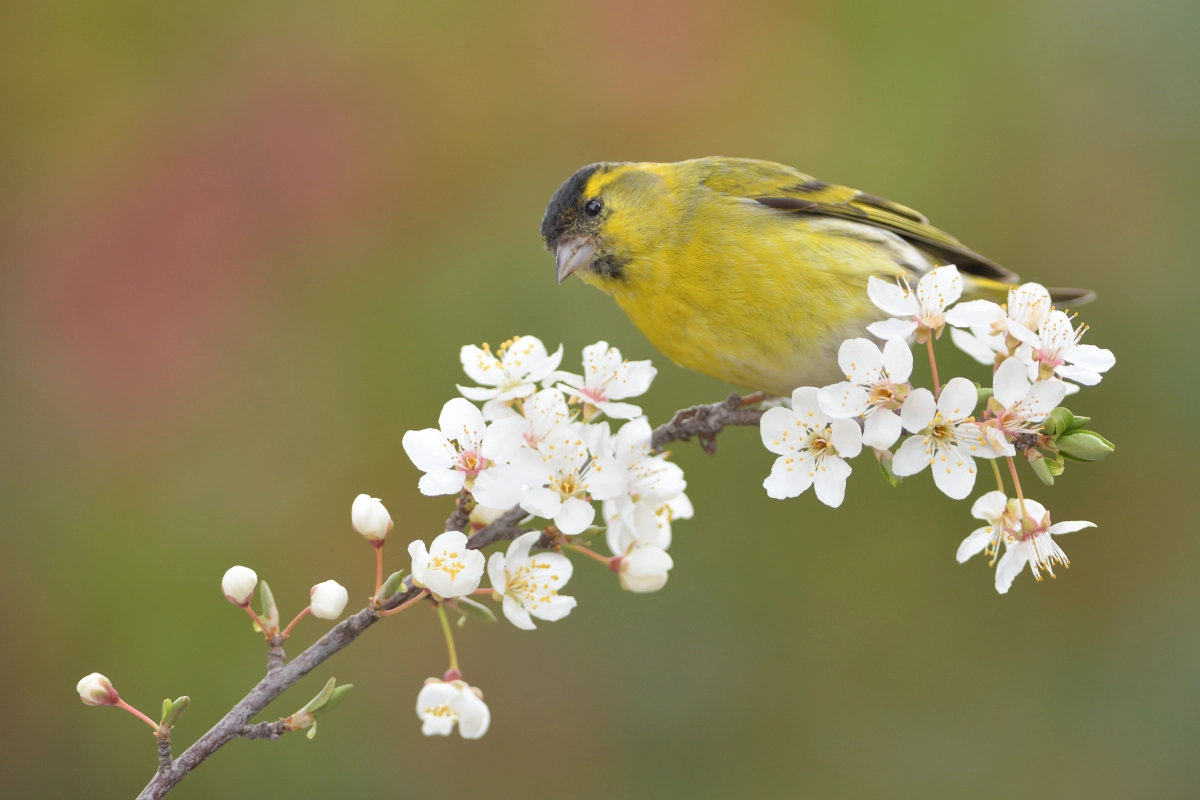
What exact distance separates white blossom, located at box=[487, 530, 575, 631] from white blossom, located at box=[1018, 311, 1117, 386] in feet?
2.58

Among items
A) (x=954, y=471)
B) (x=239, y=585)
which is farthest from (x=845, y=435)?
(x=239, y=585)

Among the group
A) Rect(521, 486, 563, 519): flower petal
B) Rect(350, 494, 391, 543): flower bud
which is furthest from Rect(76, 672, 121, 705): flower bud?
Rect(521, 486, 563, 519): flower petal

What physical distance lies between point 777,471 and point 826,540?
2.31 m

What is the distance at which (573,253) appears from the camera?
268 centimetres

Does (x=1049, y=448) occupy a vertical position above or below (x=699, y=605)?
above

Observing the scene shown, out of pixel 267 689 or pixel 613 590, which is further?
pixel 613 590

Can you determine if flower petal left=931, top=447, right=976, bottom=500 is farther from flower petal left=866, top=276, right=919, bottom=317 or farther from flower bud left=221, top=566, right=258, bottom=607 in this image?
flower bud left=221, top=566, right=258, bottom=607

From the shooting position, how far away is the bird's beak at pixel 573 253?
2.65 meters

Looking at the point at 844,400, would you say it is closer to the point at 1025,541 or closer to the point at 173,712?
the point at 1025,541

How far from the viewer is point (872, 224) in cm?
287

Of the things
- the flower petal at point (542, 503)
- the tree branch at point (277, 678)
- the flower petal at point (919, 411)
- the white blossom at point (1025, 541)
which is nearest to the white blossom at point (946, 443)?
the flower petal at point (919, 411)

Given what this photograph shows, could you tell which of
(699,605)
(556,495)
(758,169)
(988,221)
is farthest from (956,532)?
(556,495)

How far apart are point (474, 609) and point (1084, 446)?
877 mm

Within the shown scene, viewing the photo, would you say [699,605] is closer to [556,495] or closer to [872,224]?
[872,224]
